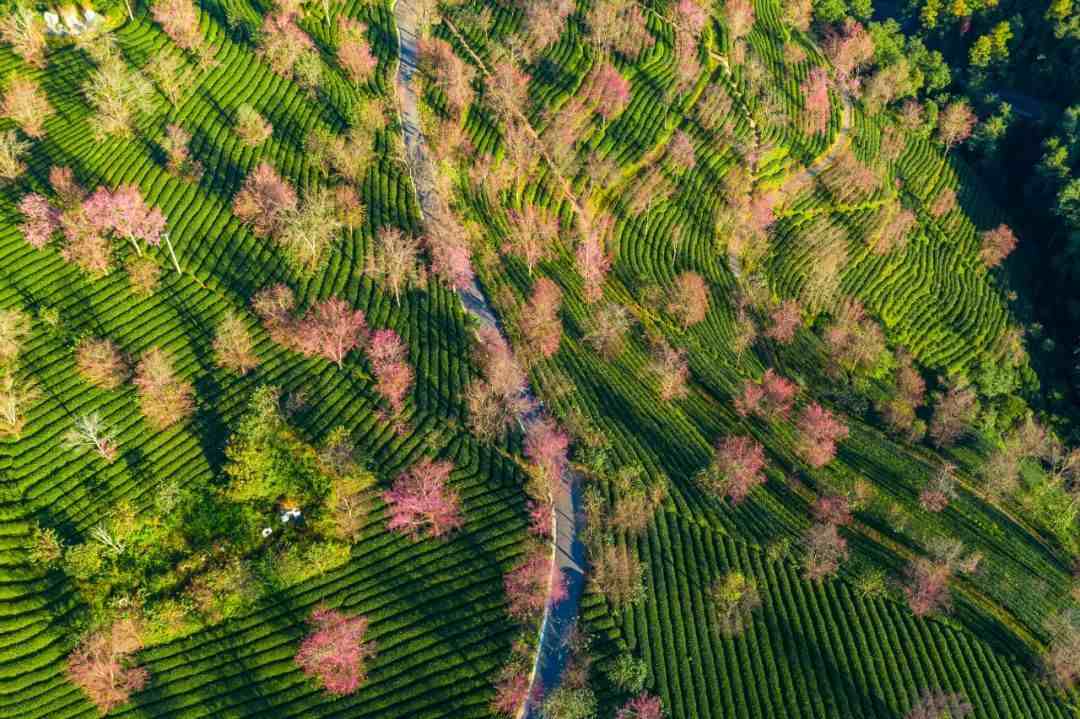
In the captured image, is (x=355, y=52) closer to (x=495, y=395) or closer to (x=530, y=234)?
(x=530, y=234)

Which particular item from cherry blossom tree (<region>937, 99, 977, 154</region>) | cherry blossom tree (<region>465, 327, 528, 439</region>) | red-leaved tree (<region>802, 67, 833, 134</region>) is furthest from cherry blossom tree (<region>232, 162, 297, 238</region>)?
cherry blossom tree (<region>937, 99, 977, 154</region>)

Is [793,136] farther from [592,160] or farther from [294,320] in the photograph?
[294,320]

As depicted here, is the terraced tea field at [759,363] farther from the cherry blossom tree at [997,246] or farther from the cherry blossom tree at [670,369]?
the cherry blossom tree at [997,246]

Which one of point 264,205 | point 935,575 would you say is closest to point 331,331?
point 264,205

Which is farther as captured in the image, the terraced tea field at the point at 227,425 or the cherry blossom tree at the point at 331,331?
the cherry blossom tree at the point at 331,331

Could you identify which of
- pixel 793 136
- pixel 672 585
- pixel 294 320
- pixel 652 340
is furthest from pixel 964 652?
pixel 793 136

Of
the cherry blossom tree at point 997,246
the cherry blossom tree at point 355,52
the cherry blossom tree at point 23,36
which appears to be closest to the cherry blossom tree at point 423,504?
the cherry blossom tree at point 355,52

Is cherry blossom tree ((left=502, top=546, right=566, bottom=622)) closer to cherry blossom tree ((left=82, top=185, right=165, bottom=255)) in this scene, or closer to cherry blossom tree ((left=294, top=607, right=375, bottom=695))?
cherry blossom tree ((left=294, top=607, right=375, bottom=695))
